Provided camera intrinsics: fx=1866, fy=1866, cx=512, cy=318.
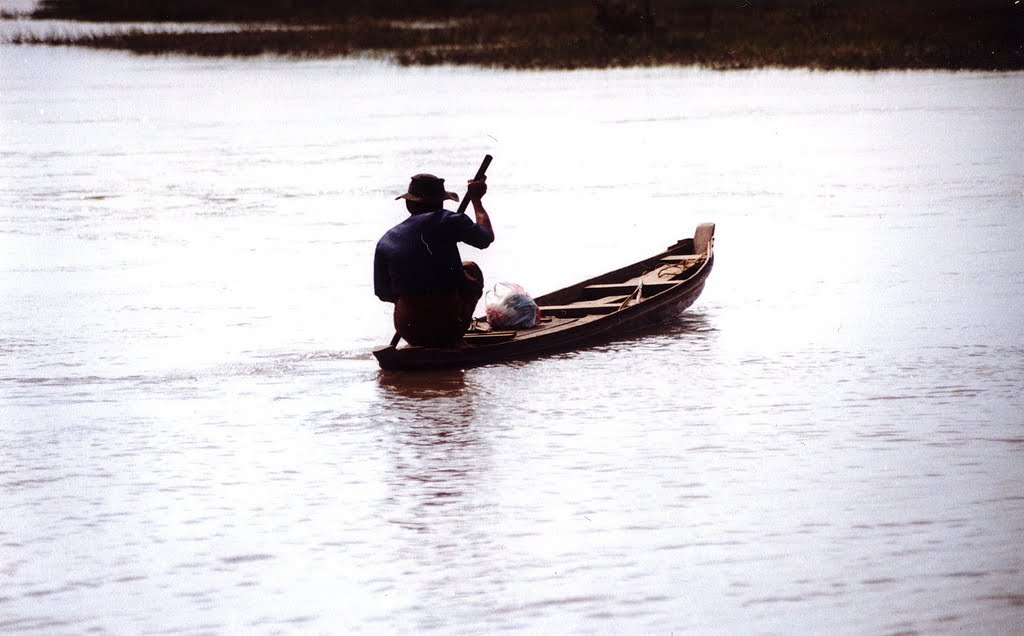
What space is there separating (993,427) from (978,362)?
6.36ft

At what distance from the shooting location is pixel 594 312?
1310 centimetres

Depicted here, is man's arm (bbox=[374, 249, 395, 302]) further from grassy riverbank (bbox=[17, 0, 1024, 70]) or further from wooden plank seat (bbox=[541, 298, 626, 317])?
grassy riverbank (bbox=[17, 0, 1024, 70])

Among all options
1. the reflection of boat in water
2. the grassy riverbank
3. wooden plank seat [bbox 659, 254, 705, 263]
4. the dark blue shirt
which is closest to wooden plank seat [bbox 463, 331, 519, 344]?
the reflection of boat in water

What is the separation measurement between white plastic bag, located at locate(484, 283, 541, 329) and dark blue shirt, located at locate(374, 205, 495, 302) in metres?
0.75

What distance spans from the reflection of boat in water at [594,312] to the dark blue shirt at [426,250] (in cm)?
45

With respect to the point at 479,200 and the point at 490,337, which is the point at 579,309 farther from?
the point at 479,200

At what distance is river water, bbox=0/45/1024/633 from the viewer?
7473 mm

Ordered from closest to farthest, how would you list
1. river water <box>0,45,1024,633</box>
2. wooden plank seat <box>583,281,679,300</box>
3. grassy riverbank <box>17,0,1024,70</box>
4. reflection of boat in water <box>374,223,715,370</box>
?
river water <box>0,45,1024,633</box> < reflection of boat in water <box>374,223,715,370</box> < wooden plank seat <box>583,281,679,300</box> < grassy riverbank <box>17,0,1024,70</box>

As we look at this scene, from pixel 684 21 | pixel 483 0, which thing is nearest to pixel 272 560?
pixel 684 21

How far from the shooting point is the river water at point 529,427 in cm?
747

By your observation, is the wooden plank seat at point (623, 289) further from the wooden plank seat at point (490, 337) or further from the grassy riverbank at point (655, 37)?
the grassy riverbank at point (655, 37)

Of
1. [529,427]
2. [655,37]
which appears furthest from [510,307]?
[655,37]

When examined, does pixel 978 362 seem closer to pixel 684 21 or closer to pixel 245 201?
pixel 245 201

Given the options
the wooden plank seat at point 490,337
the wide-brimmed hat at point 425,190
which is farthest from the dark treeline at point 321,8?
the wide-brimmed hat at point 425,190
